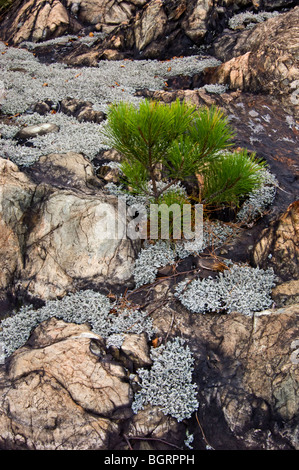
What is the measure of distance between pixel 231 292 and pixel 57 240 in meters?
2.65

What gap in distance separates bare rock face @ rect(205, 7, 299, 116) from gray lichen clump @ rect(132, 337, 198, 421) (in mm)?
6542

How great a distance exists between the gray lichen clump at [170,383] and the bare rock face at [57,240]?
143cm

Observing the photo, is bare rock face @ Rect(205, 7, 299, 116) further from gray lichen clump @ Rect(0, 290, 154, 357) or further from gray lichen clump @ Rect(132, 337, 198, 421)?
gray lichen clump @ Rect(132, 337, 198, 421)

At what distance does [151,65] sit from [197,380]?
1052cm

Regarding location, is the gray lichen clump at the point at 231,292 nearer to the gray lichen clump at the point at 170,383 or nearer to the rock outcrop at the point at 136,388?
the rock outcrop at the point at 136,388

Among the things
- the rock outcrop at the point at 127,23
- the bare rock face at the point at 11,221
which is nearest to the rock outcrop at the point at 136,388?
the bare rock face at the point at 11,221

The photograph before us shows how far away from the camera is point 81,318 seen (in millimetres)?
4238

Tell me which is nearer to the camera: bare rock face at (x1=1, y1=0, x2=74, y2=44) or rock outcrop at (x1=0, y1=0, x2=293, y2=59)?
rock outcrop at (x1=0, y1=0, x2=293, y2=59)

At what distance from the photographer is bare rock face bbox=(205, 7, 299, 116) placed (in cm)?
783

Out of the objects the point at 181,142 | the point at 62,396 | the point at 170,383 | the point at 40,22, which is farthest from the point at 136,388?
the point at 40,22

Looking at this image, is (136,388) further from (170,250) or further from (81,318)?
(170,250)

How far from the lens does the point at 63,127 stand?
722 cm

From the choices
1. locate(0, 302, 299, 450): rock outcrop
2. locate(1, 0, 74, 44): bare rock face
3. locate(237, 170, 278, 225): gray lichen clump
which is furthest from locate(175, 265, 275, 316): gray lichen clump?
locate(1, 0, 74, 44): bare rock face

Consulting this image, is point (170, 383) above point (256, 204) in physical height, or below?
below
